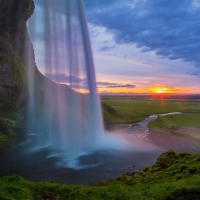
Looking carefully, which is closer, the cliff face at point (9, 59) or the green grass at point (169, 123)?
the cliff face at point (9, 59)

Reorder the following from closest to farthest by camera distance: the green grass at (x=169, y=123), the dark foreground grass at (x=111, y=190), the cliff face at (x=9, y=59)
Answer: the dark foreground grass at (x=111, y=190)
the cliff face at (x=9, y=59)
the green grass at (x=169, y=123)

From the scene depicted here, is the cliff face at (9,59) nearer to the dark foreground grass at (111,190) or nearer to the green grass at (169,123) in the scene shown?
the dark foreground grass at (111,190)

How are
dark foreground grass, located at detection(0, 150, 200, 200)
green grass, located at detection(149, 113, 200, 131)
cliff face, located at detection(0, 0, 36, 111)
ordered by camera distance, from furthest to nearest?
green grass, located at detection(149, 113, 200, 131), cliff face, located at detection(0, 0, 36, 111), dark foreground grass, located at detection(0, 150, 200, 200)

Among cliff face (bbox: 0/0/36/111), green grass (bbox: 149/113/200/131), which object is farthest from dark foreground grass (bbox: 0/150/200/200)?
green grass (bbox: 149/113/200/131)

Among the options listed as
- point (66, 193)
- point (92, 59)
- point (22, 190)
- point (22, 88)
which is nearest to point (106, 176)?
point (66, 193)

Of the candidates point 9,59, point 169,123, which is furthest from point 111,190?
point 169,123

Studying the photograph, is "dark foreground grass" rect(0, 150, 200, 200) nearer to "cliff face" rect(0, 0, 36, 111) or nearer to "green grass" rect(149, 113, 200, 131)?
"cliff face" rect(0, 0, 36, 111)

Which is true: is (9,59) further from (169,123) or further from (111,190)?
(169,123)

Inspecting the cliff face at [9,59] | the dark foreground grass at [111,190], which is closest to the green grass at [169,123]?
the cliff face at [9,59]

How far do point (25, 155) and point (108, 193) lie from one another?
15.8 meters

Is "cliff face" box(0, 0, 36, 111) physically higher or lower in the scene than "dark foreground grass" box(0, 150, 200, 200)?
higher

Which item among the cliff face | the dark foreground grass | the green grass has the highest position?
the cliff face

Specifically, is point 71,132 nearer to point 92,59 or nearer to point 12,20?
point 92,59

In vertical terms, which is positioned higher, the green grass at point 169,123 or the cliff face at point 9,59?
the cliff face at point 9,59
